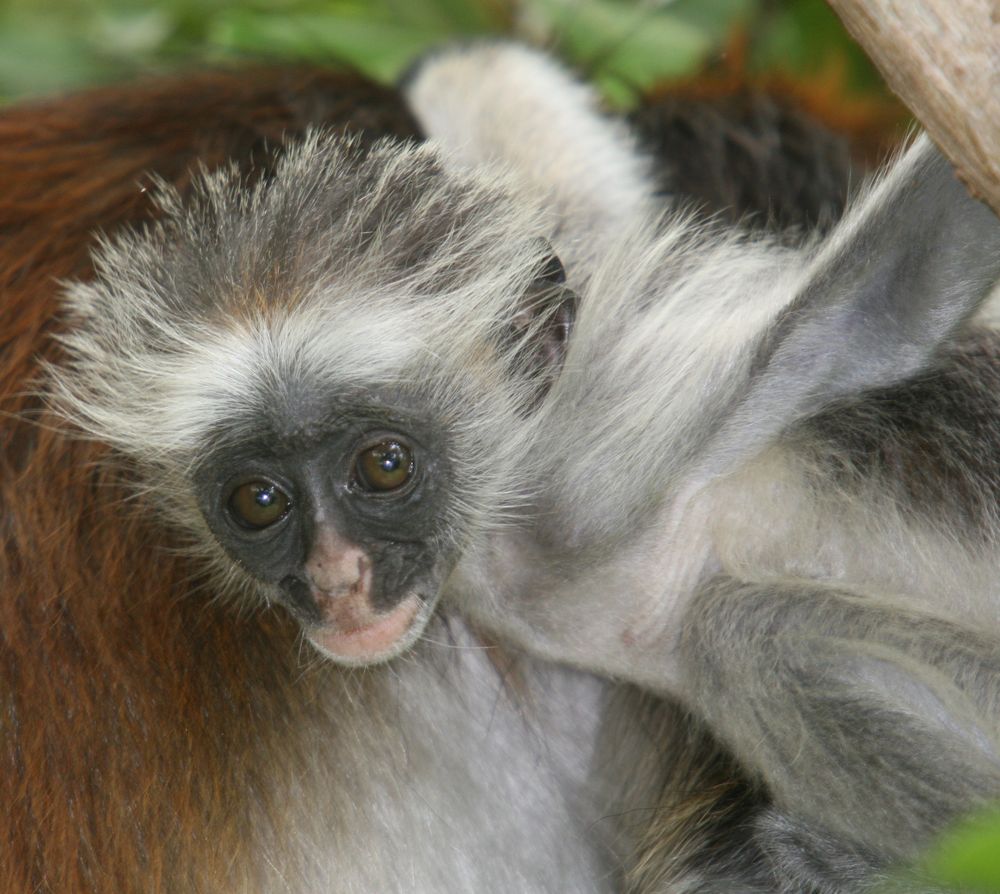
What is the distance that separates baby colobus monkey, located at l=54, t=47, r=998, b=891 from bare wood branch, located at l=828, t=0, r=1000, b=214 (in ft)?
1.22

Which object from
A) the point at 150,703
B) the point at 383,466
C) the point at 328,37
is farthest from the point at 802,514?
the point at 328,37

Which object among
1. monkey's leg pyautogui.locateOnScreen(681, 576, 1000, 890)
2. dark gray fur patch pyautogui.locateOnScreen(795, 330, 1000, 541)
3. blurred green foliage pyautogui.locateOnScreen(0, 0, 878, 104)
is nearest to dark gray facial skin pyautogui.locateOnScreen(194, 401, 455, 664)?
monkey's leg pyautogui.locateOnScreen(681, 576, 1000, 890)

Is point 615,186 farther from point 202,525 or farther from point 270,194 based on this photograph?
point 202,525

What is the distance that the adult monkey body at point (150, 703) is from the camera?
2010 mm

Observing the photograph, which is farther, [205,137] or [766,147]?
[766,147]

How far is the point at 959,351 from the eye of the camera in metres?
2.14

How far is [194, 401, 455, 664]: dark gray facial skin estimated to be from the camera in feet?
6.61

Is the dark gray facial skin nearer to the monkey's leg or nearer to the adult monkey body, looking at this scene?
the adult monkey body

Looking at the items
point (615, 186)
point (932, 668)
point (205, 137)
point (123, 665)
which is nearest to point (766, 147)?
point (615, 186)

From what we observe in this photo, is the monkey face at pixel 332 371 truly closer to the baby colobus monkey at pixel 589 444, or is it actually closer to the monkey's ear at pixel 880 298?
the baby colobus monkey at pixel 589 444

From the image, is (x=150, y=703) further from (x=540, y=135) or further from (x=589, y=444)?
(x=540, y=135)

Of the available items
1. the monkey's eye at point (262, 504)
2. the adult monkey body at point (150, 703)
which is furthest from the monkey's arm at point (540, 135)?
the monkey's eye at point (262, 504)

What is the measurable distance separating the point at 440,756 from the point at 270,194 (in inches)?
34.4

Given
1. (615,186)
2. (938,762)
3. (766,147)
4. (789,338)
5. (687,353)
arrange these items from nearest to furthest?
(938,762) → (789,338) → (687,353) → (615,186) → (766,147)
